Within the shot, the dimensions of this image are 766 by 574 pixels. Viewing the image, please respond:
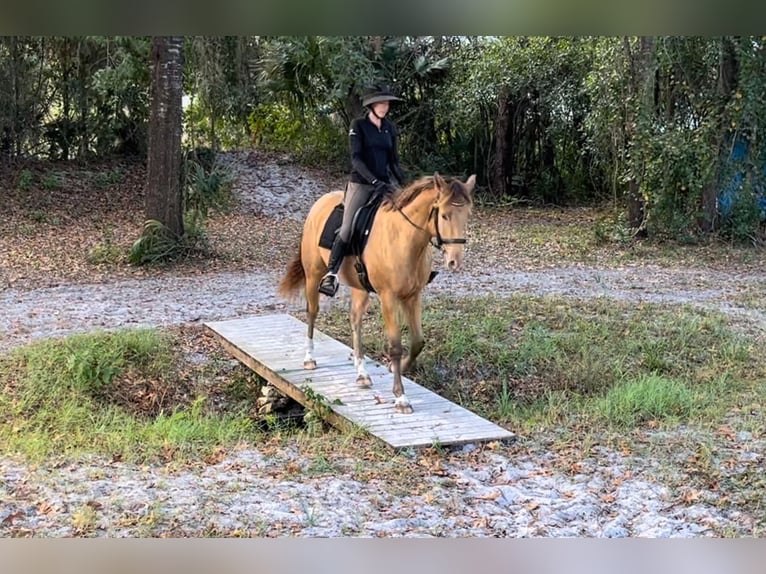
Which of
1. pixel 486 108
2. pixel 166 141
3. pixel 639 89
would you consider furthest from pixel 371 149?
pixel 486 108

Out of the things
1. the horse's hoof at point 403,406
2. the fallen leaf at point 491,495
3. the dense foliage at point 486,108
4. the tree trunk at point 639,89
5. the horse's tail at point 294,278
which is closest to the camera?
the fallen leaf at point 491,495

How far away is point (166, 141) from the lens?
7.71 meters

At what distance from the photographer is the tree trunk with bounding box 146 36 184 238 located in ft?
24.6

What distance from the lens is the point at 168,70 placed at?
7492mm

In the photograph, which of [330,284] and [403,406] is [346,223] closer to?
[330,284]

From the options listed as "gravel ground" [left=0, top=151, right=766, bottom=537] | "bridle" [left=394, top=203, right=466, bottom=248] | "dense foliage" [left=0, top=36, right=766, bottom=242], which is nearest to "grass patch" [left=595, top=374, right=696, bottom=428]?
"gravel ground" [left=0, top=151, right=766, bottom=537]

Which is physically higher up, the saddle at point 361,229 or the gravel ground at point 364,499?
the saddle at point 361,229

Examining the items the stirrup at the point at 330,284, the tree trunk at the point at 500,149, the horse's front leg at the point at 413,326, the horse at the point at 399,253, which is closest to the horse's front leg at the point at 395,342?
the horse at the point at 399,253

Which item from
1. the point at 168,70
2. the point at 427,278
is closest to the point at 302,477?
the point at 427,278

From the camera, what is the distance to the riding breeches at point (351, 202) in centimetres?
421

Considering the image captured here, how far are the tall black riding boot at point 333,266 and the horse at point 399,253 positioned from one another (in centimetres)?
6

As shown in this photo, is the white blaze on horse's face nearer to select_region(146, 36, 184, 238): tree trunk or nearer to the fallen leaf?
the fallen leaf

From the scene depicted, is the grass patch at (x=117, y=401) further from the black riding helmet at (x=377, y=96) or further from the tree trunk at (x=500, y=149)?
Answer: the tree trunk at (x=500, y=149)
